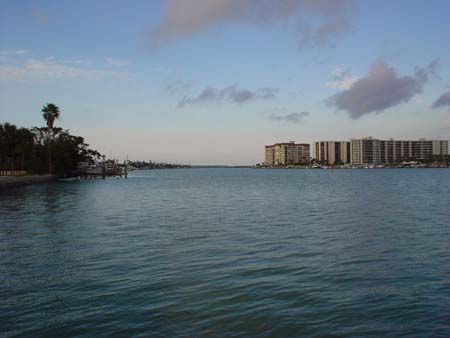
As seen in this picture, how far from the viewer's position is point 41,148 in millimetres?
104438

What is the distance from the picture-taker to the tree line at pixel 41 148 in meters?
86.6

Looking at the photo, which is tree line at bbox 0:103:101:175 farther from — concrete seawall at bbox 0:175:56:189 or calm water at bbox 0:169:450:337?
calm water at bbox 0:169:450:337

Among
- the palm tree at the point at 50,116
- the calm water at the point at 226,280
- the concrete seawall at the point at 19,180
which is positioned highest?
the palm tree at the point at 50,116

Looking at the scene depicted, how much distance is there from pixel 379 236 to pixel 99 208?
24.9m

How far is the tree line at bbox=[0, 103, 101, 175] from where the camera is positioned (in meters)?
86.6

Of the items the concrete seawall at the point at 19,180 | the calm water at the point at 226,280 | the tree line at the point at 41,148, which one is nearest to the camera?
the calm water at the point at 226,280

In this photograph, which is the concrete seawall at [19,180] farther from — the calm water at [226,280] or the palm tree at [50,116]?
the calm water at [226,280]

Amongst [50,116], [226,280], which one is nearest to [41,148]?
[50,116]

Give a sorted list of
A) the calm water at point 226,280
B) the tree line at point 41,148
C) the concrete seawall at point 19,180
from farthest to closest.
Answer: the tree line at point 41,148
the concrete seawall at point 19,180
the calm water at point 226,280

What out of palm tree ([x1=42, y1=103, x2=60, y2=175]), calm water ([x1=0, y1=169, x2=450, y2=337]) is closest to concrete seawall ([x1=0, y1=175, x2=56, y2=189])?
palm tree ([x1=42, y1=103, x2=60, y2=175])

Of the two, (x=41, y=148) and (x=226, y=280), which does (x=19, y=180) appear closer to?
(x=41, y=148)

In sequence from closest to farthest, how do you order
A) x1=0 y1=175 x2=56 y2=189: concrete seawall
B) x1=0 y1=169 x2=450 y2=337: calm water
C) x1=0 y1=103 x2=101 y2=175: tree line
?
x1=0 y1=169 x2=450 y2=337: calm water → x1=0 y1=175 x2=56 y2=189: concrete seawall → x1=0 y1=103 x2=101 y2=175: tree line

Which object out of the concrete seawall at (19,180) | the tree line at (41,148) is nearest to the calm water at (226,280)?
the concrete seawall at (19,180)

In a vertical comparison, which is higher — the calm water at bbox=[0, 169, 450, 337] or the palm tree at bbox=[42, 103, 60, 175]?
the palm tree at bbox=[42, 103, 60, 175]
